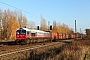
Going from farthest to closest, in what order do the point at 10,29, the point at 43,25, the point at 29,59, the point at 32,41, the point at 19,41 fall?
1. the point at 43,25
2. the point at 10,29
3. the point at 32,41
4. the point at 19,41
5. the point at 29,59

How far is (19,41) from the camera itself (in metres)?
35.5

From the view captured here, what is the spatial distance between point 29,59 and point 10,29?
191 feet

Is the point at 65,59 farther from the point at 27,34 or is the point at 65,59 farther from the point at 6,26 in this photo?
the point at 6,26

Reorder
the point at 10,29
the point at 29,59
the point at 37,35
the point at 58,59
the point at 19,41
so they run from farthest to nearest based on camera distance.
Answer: the point at 10,29 < the point at 37,35 < the point at 19,41 < the point at 29,59 < the point at 58,59

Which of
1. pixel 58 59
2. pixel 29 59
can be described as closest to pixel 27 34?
pixel 29 59

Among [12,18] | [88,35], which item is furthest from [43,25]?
[88,35]

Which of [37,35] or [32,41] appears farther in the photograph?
[37,35]

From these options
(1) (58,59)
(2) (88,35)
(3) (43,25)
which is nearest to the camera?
(1) (58,59)

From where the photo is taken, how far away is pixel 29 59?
1459cm

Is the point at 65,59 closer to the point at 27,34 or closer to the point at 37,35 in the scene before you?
the point at 27,34

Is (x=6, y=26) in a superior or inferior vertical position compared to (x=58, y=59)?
superior

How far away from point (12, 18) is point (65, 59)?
6530 centimetres

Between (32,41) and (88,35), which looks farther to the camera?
(88,35)

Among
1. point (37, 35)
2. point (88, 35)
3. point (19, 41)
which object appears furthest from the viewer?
point (88, 35)
